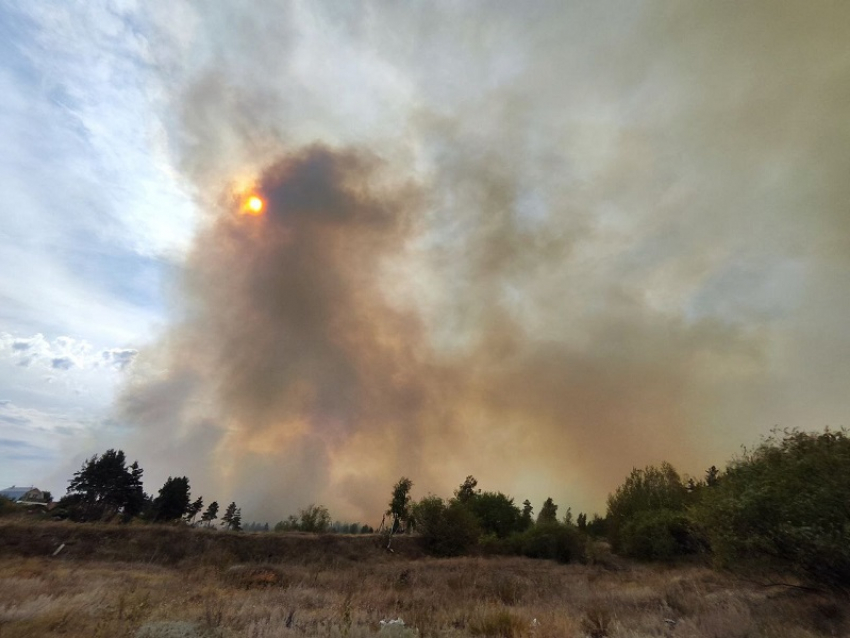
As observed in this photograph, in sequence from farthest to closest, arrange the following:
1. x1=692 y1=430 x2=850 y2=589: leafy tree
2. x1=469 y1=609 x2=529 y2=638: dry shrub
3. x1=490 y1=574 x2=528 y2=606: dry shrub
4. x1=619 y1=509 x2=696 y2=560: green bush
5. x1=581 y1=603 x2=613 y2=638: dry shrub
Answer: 1. x1=619 y1=509 x2=696 y2=560: green bush
2. x1=490 y1=574 x2=528 y2=606: dry shrub
3. x1=692 y1=430 x2=850 y2=589: leafy tree
4. x1=581 y1=603 x2=613 y2=638: dry shrub
5. x1=469 y1=609 x2=529 y2=638: dry shrub

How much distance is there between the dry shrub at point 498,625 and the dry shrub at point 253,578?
1614cm

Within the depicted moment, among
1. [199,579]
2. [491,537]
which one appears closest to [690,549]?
[491,537]

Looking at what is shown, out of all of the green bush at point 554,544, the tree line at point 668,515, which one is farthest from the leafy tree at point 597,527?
the green bush at point 554,544

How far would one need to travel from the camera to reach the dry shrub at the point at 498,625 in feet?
40.0

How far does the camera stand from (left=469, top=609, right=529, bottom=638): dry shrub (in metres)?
12.2

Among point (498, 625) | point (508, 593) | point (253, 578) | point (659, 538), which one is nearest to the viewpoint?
point (498, 625)

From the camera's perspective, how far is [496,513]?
85.0 metres

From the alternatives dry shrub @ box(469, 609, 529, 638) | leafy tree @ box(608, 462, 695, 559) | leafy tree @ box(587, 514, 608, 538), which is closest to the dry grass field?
dry shrub @ box(469, 609, 529, 638)

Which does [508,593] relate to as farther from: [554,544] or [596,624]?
[554,544]

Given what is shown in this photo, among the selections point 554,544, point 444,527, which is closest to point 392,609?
point 444,527

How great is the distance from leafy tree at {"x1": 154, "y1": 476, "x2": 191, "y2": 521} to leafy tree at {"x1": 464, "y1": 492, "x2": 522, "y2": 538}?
57.6 metres

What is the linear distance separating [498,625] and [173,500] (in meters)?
94.4

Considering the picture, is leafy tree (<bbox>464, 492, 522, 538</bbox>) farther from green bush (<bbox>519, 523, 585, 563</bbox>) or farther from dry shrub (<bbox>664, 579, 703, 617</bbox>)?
dry shrub (<bbox>664, 579, 703, 617</bbox>)

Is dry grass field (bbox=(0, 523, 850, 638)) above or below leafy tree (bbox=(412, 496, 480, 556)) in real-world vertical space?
below
